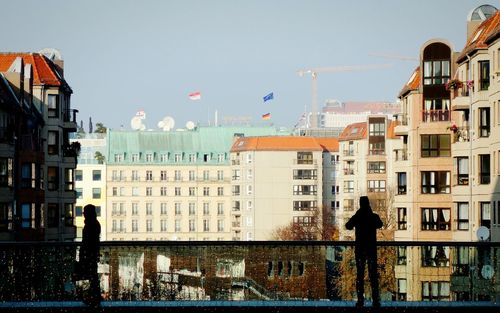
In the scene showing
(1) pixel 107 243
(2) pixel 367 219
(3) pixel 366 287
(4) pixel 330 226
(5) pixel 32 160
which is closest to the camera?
(2) pixel 367 219

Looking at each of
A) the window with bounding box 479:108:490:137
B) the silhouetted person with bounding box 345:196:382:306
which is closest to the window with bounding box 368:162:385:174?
the window with bounding box 479:108:490:137

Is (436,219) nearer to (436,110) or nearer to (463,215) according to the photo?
(436,110)

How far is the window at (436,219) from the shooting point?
88562 millimetres

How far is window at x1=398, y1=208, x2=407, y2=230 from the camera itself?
306ft

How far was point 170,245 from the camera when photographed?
40.3m

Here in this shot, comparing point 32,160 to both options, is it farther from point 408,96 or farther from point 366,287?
point 366,287

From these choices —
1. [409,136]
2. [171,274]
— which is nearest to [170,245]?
[171,274]

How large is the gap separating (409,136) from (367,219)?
186 ft

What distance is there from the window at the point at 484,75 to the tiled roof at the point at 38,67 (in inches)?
1308

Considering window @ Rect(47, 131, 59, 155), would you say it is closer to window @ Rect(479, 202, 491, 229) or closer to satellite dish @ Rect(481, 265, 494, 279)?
window @ Rect(479, 202, 491, 229)

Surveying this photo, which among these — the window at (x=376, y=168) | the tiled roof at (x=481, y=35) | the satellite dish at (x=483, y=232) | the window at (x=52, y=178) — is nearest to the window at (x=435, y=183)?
the tiled roof at (x=481, y=35)

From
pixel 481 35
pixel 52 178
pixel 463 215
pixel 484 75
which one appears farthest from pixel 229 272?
pixel 52 178

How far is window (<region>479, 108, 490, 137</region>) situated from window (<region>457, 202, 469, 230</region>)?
544cm

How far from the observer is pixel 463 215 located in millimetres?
79562
